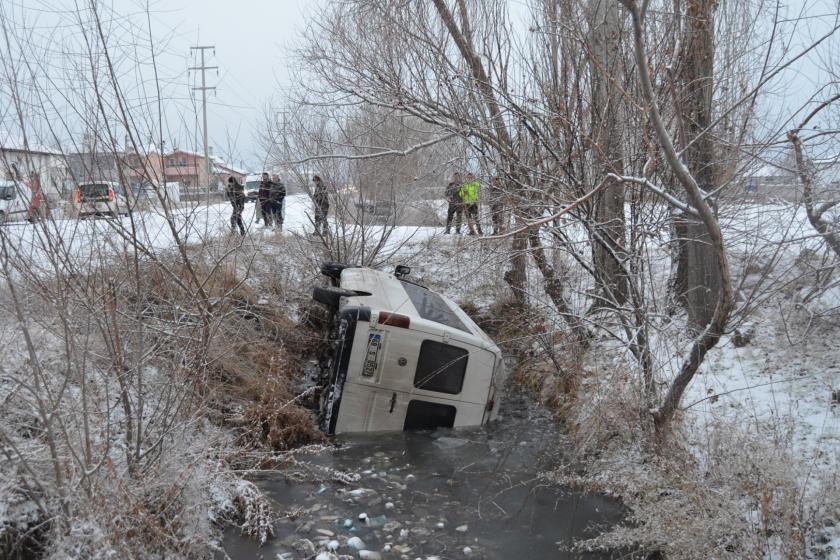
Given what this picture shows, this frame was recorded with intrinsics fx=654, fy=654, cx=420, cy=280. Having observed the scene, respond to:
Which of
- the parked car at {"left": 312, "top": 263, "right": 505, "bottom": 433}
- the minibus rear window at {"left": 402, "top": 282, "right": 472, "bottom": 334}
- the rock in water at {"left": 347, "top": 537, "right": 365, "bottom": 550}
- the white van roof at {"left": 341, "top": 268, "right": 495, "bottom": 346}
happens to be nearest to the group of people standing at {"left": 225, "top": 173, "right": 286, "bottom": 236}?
the white van roof at {"left": 341, "top": 268, "right": 495, "bottom": 346}

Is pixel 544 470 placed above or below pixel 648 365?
below

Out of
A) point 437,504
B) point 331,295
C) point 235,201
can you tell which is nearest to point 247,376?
point 331,295

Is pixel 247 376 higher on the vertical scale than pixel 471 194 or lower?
lower

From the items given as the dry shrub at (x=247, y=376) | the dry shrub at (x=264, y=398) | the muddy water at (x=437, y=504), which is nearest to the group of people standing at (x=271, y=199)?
the dry shrub at (x=247, y=376)

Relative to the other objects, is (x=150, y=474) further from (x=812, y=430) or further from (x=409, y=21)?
(x=409, y=21)

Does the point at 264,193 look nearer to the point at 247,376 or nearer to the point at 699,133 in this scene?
the point at 247,376

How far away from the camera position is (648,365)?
5.93 meters

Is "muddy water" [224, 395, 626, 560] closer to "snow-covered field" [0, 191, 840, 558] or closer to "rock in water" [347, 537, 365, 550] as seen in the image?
"rock in water" [347, 537, 365, 550]

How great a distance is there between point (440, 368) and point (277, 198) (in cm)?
669

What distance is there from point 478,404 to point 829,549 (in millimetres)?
3519

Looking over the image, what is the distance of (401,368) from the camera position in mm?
6477

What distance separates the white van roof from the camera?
6.82m

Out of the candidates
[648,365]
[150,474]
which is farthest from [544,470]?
[150,474]

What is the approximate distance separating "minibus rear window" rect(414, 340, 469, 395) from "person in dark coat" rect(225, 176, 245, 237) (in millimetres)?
2755
